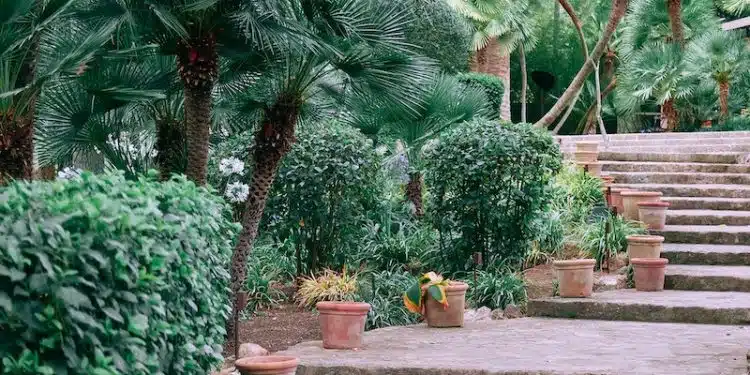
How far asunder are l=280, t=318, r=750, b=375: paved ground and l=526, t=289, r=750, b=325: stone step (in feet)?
0.53

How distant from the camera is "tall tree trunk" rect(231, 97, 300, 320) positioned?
798 centimetres

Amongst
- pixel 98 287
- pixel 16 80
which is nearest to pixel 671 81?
pixel 16 80

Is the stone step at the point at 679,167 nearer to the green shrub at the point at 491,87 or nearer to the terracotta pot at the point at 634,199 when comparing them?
the terracotta pot at the point at 634,199

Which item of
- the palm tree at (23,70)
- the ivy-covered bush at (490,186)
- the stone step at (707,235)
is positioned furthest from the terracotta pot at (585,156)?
the palm tree at (23,70)

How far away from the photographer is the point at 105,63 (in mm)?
8391

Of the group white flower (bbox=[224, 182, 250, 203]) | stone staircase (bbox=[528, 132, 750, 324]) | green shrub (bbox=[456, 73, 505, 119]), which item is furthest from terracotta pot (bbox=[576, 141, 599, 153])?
white flower (bbox=[224, 182, 250, 203])

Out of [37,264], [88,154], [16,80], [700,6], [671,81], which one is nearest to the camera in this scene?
[37,264]

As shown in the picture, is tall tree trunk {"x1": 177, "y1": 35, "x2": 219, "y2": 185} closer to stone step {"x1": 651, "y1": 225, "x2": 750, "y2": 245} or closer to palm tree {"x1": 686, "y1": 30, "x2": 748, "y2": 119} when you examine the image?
stone step {"x1": 651, "y1": 225, "x2": 750, "y2": 245}

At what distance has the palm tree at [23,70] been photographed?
6008 mm

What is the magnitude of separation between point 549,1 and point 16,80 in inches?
1200

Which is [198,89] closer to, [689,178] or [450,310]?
[450,310]

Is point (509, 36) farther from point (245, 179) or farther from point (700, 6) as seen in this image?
point (245, 179)

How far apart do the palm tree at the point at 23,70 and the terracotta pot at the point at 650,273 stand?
210 inches

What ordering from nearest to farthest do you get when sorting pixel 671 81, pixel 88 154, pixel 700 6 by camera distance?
1. pixel 88 154
2. pixel 671 81
3. pixel 700 6
